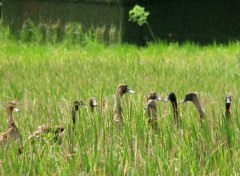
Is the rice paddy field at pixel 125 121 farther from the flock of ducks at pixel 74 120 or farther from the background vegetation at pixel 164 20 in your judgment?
the background vegetation at pixel 164 20

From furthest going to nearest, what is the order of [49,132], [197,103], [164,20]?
1. [164,20]
2. [197,103]
3. [49,132]

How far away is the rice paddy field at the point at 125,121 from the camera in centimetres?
343

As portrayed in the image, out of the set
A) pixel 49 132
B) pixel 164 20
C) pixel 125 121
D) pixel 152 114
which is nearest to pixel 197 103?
pixel 152 114

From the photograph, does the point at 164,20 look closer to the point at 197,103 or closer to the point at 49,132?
the point at 197,103

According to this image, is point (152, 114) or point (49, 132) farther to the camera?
point (152, 114)

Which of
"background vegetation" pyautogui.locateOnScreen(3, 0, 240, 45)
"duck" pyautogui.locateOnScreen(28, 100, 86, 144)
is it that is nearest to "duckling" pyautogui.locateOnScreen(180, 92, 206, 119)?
"duck" pyautogui.locateOnScreen(28, 100, 86, 144)

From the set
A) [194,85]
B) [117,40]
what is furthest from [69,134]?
[117,40]

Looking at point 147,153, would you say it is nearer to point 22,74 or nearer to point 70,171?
point 70,171

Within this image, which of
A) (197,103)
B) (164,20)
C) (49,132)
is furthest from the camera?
(164,20)

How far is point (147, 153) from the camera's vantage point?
3.63m

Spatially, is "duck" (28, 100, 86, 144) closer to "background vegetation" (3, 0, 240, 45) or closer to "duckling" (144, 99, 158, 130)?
"duckling" (144, 99, 158, 130)

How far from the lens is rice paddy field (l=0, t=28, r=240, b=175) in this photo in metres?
3.43

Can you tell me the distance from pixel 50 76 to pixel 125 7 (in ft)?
14.8

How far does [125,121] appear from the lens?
4312 mm
